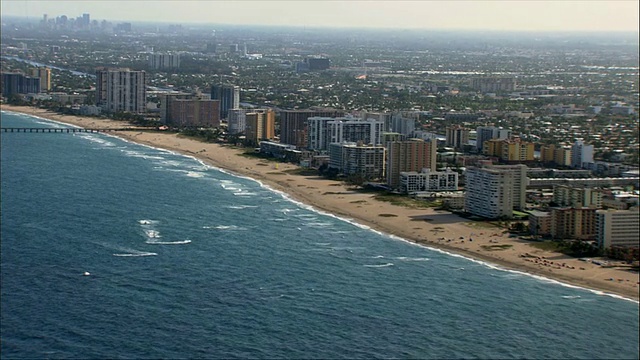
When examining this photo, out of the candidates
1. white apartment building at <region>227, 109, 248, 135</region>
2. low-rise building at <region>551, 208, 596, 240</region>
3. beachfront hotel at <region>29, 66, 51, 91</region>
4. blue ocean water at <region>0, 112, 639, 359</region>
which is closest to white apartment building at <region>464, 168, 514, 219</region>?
low-rise building at <region>551, 208, 596, 240</region>

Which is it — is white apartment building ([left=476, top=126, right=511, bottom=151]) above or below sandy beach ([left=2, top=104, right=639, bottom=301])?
above

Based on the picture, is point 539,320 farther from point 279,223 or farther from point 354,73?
point 354,73

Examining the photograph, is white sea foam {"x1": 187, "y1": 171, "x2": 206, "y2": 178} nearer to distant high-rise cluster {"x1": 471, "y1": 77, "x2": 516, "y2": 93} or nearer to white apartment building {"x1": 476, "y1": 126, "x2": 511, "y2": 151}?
white apartment building {"x1": 476, "y1": 126, "x2": 511, "y2": 151}

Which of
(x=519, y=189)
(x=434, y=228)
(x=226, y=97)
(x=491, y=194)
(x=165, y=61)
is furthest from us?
(x=165, y=61)

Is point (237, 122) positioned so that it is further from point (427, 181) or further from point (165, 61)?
point (165, 61)

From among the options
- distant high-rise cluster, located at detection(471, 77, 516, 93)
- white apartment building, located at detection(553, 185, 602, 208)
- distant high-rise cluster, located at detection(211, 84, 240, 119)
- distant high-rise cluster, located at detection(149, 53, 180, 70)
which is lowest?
white apartment building, located at detection(553, 185, 602, 208)

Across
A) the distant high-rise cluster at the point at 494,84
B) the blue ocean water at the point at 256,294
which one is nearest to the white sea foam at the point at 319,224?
the blue ocean water at the point at 256,294

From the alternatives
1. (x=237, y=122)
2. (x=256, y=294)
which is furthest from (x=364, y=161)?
(x=256, y=294)
